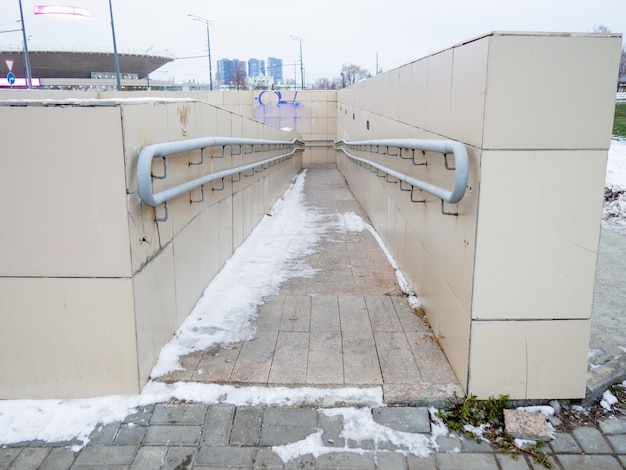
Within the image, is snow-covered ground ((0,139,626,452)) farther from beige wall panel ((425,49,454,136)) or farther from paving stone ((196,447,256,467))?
beige wall panel ((425,49,454,136))

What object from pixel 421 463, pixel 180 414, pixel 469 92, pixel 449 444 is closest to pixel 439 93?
pixel 469 92

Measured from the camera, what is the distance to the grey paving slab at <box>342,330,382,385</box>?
3.36m

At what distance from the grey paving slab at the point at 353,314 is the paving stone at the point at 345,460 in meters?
1.43

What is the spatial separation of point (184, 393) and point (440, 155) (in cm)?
224

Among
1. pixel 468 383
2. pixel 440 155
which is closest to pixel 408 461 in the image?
pixel 468 383

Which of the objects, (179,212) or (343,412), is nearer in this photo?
(343,412)

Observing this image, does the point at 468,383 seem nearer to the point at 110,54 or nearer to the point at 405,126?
the point at 405,126

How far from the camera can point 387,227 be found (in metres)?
6.91

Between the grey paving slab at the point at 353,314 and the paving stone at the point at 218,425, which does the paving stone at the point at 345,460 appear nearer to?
the paving stone at the point at 218,425

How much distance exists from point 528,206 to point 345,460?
1.61m

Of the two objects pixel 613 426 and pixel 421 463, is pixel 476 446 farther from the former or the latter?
pixel 613 426

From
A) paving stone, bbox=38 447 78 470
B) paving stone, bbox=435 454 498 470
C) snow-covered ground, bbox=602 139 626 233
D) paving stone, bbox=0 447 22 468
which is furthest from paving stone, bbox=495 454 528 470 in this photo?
snow-covered ground, bbox=602 139 626 233

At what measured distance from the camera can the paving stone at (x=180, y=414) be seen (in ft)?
9.73

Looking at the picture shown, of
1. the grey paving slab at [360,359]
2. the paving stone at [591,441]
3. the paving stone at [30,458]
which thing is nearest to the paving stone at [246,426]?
the grey paving slab at [360,359]
